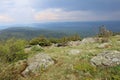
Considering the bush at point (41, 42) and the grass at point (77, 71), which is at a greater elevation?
the grass at point (77, 71)

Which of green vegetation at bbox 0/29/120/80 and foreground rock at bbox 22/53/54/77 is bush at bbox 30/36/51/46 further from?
foreground rock at bbox 22/53/54/77

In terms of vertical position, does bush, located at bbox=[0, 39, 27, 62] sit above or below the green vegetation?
above

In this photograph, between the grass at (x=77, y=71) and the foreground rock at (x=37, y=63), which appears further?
the foreground rock at (x=37, y=63)

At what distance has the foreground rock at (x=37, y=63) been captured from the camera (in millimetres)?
20016

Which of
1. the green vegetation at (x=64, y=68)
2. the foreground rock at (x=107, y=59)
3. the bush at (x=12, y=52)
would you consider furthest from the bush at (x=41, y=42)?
the foreground rock at (x=107, y=59)

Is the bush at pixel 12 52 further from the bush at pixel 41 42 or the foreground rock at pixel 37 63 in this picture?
the bush at pixel 41 42

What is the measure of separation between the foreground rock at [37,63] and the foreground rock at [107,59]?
13.1 ft

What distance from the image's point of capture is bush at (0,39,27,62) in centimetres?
2260

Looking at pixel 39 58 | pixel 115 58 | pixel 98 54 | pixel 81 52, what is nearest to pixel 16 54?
pixel 39 58

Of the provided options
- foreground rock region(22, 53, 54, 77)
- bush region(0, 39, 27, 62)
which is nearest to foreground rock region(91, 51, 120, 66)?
foreground rock region(22, 53, 54, 77)

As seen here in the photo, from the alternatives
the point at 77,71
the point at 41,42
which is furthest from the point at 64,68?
the point at 41,42

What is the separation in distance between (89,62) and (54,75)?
347 cm

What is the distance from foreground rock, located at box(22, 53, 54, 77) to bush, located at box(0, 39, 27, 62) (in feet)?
5.87

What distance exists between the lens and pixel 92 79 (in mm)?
18109
